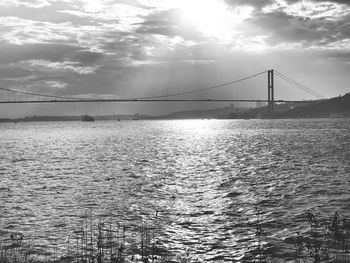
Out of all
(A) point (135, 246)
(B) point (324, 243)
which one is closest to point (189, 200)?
(A) point (135, 246)

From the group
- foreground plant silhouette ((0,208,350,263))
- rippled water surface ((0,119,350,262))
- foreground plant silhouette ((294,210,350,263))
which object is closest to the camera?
foreground plant silhouette ((294,210,350,263))

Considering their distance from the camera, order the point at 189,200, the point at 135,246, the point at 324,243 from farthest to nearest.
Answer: the point at 189,200 < the point at 135,246 < the point at 324,243

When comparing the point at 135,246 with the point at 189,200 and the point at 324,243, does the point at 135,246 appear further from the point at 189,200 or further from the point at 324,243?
the point at 189,200

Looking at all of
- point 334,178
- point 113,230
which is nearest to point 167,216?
point 113,230

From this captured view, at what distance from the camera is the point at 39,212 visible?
19797mm

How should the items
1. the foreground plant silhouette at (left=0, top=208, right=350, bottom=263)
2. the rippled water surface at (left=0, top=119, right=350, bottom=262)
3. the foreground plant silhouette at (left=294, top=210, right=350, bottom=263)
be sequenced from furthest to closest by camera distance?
1. the rippled water surface at (left=0, top=119, right=350, bottom=262)
2. the foreground plant silhouette at (left=0, top=208, right=350, bottom=263)
3. the foreground plant silhouette at (left=294, top=210, right=350, bottom=263)

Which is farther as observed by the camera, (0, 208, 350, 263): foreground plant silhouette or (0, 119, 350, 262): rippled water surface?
(0, 119, 350, 262): rippled water surface

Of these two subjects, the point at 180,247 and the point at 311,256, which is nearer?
the point at 311,256

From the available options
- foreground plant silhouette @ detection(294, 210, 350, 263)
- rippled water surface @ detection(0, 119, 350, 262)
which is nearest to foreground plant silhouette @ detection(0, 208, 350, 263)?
foreground plant silhouette @ detection(294, 210, 350, 263)

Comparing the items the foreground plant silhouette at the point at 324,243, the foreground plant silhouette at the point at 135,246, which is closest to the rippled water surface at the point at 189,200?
the foreground plant silhouette at the point at 135,246

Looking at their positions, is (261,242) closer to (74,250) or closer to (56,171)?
(74,250)

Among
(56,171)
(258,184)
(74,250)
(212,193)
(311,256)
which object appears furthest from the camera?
(56,171)

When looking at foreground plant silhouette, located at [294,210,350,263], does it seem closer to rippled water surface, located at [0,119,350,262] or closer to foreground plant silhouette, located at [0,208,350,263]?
foreground plant silhouette, located at [0,208,350,263]

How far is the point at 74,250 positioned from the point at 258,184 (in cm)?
1735
